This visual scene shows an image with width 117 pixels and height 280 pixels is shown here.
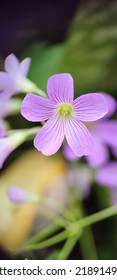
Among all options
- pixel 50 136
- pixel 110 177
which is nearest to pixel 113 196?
pixel 110 177

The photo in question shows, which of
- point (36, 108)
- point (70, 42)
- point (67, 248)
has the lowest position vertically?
point (67, 248)

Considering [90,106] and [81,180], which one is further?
[81,180]

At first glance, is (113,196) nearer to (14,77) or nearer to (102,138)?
(102,138)

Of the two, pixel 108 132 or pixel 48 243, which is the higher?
pixel 108 132

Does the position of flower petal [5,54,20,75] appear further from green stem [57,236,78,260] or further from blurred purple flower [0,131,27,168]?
green stem [57,236,78,260]

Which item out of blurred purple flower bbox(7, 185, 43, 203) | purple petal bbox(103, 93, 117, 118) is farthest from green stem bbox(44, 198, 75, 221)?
purple petal bbox(103, 93, 117, 118)

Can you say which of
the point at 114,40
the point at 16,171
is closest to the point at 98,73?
the point at 114,40

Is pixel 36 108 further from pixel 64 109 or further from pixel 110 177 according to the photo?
pixel 110 177
